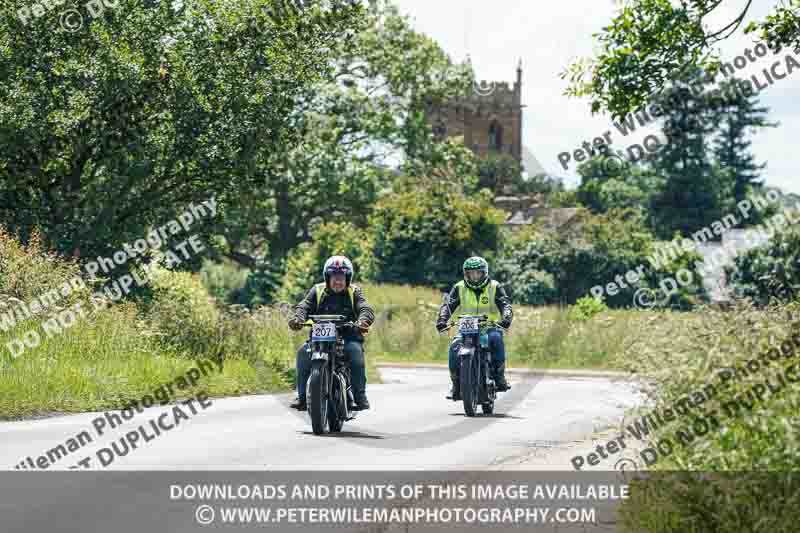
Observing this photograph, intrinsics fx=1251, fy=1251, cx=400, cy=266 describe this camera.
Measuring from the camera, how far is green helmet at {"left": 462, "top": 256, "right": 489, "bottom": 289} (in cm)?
1577

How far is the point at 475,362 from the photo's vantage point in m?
15.4

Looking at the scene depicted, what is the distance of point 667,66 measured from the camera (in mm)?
14484

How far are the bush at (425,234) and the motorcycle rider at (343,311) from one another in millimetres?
35992

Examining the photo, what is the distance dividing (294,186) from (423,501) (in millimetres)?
43007

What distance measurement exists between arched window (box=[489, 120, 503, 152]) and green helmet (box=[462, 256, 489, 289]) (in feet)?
460

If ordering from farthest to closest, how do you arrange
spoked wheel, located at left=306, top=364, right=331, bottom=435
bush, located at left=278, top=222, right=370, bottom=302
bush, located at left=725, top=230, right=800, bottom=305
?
bush, located at left=278, top=222, right=370, bottom=302 < bush, located at left=725, top=230, right=800, bottom=305 < spoked wheel, located at left=306, top=364, right=331, bottom=435

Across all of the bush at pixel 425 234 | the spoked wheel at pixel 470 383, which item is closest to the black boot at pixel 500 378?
the spoked wheel at pixel 470 383

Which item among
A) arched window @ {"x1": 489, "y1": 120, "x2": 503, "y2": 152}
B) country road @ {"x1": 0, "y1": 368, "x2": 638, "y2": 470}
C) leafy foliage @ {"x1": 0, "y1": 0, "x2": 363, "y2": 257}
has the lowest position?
country road @ {"x1": 0, "y1": 368, "x2": 638, "y2": 470}

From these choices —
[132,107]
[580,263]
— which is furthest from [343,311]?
[580,263]

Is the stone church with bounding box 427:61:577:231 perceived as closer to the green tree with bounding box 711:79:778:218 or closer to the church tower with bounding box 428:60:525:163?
the church tower with bounding box 428:60:525:163

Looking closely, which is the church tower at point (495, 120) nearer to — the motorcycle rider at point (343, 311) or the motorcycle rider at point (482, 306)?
the motorcycle rider at point (482, 306)

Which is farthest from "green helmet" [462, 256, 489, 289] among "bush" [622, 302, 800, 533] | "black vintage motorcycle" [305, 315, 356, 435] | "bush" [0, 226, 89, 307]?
"bush" [622, 302, 800, 533]

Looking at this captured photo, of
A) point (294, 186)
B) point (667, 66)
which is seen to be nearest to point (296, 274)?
point (294, 186)

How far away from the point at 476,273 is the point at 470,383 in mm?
1402
